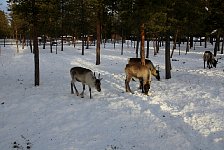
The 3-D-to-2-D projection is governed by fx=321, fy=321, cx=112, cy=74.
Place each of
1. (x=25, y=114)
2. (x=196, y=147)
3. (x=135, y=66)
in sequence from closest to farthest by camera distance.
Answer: (x=196, y=147) → (x=25, y=114) → (x=135, y=66)

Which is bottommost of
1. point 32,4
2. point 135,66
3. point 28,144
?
point 28,144

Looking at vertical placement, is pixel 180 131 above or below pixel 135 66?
below

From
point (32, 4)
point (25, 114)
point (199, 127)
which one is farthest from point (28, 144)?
point (32, 4)

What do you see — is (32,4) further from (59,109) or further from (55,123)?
(55,123)

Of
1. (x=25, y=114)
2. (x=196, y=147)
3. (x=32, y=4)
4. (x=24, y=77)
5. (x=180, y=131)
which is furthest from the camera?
(x=24, y=77)

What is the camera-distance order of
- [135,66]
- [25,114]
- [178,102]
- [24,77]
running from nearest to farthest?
1. [25,114]
2. [178,102]
3. [135,66]
4. [24,77]

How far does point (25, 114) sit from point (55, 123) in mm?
2141

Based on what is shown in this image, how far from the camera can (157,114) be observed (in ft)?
45.0

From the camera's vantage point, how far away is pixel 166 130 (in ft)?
39.1

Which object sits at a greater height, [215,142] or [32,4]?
[32,4]

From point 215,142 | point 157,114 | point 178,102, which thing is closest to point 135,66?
point 178,102

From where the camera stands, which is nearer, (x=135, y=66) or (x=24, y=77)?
(x=135, y=66)

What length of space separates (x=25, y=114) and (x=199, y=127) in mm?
7702

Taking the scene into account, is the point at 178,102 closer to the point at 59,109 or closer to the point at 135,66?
the point at 135,66
